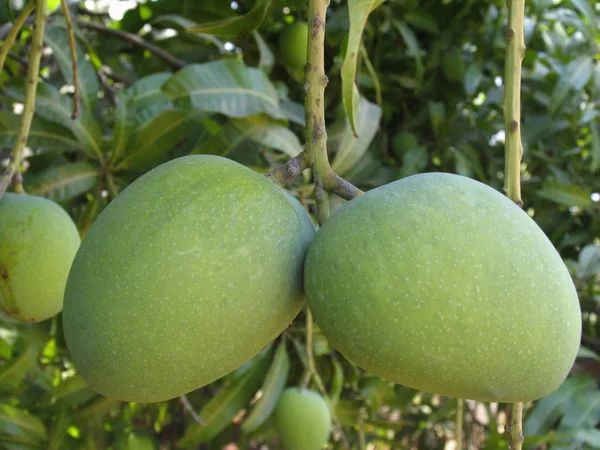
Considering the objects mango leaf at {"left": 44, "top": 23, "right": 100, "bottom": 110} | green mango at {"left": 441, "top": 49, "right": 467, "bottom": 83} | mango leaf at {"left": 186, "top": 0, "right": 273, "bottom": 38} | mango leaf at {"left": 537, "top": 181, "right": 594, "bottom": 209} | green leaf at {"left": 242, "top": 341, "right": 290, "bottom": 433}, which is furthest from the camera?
green mango at {"left": 441, "top": 49, "right": 467, "bottom": 83}

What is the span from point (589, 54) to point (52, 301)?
1819mm

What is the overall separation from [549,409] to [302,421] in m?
0.86

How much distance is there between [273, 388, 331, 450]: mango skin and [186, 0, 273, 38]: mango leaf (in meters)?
0.89

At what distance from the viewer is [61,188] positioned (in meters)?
1.37

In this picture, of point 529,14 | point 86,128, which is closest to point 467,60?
point 529,14

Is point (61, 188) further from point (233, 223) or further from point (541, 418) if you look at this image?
point (541, 418)

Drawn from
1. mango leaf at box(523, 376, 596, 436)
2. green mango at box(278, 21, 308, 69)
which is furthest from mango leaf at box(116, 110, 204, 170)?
mango leaf at box(523, 376, 596, 436)

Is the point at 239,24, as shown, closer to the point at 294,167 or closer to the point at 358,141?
the point at 294,167

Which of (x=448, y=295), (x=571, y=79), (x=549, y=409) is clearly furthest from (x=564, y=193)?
(x=448, y=295)

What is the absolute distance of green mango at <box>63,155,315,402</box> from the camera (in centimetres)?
62

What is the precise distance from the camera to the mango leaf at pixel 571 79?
1.79 metres

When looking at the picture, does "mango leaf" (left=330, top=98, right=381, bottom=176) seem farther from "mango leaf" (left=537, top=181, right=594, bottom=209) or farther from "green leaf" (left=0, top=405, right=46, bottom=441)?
"green leaf" (left=0, top=405, right=46, bottom=441)

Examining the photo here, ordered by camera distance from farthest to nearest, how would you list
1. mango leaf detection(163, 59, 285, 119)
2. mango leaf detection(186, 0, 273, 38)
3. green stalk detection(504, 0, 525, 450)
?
mango leaf detection(163, 59, 285, 119), mango leaf detection(186, 0, 273, 38), green stalk detection(504, 0, 525, 450)

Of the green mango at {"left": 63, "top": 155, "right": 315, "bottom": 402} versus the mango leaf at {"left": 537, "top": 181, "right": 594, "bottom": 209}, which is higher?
the green mango at {"left": 63, "top": 155, "right": 315, "bottom": 402}
